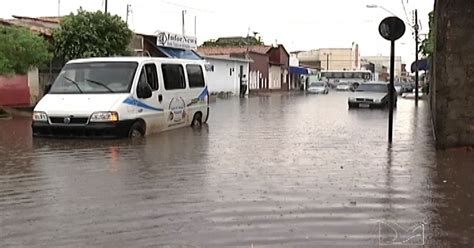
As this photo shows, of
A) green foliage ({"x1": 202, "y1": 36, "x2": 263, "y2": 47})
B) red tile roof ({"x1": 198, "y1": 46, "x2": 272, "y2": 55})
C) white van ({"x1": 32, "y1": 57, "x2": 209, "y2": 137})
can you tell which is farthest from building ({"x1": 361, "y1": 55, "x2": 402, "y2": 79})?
white van ({"x1": 32, "y1": 57, "x2": 209, "y2": 137})

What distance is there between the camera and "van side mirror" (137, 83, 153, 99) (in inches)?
569

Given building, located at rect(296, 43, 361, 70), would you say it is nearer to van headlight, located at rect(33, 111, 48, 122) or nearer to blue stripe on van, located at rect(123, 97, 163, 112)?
blue stripe on van, located at rect(123, 97, 163, 112)

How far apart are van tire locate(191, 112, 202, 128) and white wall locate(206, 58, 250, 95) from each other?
33028 mm

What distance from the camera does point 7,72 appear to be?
69.4 feet

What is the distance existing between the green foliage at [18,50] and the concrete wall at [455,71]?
13912 mm

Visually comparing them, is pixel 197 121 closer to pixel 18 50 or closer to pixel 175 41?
pixel 18 50

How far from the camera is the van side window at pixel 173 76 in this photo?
52.1 ft

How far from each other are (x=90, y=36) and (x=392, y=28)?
1741cm

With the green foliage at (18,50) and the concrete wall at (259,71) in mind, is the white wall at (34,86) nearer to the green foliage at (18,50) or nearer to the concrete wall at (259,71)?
the green foliage at (18,50)

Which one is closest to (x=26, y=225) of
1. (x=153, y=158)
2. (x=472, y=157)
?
(x=153, y=158)

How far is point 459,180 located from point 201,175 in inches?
138

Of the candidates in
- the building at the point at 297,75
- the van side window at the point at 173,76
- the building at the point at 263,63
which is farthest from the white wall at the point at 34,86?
the building at the point at 297,75

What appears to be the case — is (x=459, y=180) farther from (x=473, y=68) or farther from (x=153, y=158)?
(x=153, y=158)

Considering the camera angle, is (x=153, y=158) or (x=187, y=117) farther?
(x=187, y=117)
